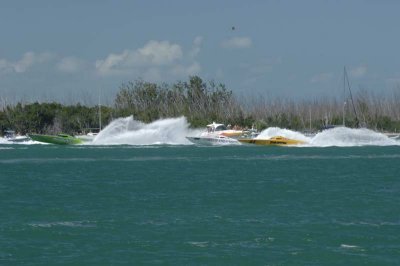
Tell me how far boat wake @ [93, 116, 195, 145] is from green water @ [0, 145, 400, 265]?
51.5 meters

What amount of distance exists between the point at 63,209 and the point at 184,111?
11544cm

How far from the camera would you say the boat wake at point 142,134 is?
10781cm

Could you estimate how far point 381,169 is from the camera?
56250 millimetres

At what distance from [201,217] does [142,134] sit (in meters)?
77.5

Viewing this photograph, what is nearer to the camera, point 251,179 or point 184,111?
point 251,179

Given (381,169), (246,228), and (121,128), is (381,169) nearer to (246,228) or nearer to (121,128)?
(246,228)

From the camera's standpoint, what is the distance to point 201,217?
101ft

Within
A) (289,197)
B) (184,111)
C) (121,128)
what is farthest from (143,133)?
(289,197)

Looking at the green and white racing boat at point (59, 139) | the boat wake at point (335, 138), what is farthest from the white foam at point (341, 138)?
the green and white racing boat at point (59, 139)

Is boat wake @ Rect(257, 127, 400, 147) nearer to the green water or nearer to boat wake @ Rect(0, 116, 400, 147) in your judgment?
boat wake @ Rect(0, 116, 400, 147)

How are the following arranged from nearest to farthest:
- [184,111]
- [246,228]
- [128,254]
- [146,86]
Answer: [128,254], [246,228], [184,111], [146,86]

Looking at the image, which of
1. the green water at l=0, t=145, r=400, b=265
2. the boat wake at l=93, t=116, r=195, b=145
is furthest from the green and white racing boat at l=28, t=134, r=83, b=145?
the green water at l=0, t=145, r=400, b=265

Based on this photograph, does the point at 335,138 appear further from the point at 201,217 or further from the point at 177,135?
the point at 201,217

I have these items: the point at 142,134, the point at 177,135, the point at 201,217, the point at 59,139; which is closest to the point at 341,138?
the point at 177,135
